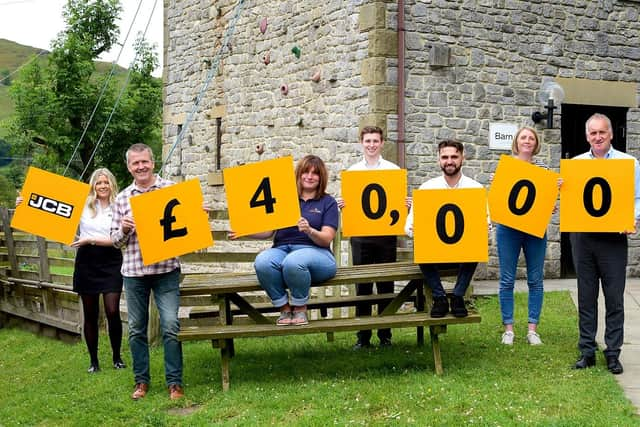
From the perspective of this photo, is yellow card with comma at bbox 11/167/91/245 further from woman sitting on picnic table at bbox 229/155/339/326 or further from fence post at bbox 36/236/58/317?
fence post at bbox 36/236/58/317

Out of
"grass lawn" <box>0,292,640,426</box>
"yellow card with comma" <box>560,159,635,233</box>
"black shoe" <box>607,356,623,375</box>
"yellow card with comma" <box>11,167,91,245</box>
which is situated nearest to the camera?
"grass lawn" <box>0,292,640,426</box>

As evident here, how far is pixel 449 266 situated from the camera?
6.10 m

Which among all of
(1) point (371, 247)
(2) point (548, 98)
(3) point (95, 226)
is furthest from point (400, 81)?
(3) point (95, 226)

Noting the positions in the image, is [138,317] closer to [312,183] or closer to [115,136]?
[312,183]

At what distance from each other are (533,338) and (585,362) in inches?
31.7

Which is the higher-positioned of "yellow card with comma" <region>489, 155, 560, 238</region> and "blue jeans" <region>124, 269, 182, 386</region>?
"yellow card with comma" <region>489, 155, 560, 238</region>

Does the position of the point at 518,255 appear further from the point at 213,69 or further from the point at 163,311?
the point at 213,69

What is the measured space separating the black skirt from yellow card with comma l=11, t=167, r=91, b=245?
22cm

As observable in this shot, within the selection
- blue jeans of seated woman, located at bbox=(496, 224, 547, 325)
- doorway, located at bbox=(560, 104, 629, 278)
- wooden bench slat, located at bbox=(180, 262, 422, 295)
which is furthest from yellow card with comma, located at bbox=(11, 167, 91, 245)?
doorway, located at bbox=(560, 104, 629, 278)

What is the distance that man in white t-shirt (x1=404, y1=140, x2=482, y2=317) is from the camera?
19.0ft

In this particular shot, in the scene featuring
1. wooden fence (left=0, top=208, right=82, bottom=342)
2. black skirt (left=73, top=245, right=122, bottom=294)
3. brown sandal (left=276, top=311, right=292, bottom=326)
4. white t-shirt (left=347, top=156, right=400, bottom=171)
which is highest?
white t-shirt (left=347, top=156, right=400, bottom=171)

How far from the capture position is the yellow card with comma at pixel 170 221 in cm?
562

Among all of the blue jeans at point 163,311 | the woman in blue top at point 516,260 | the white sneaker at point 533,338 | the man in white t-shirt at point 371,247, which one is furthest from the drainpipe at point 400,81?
the blue jeans at point 163,311

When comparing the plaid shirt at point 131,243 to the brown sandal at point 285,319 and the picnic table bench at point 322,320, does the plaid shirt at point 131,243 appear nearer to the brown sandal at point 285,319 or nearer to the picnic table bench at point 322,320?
the picnic table bench at point 322,320
